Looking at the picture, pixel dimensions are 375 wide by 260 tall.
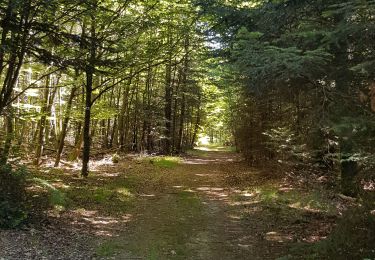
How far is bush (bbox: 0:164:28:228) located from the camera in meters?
7.77

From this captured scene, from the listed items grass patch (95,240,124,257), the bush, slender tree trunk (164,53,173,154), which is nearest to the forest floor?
grass patch (95,240,124,257)

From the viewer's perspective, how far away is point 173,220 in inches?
395

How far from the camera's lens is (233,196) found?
44.1 feet

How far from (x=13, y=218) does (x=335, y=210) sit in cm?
803

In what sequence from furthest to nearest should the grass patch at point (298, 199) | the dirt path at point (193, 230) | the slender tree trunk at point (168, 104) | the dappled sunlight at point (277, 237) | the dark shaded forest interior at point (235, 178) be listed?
the slender tree trunk at point (168, 104)
the grass patch at point (298, 199)
the dappled sunlight at point (277, 237)
the dirt path at point (193, 230)
the dark shaded forest interior at point (235, 178)

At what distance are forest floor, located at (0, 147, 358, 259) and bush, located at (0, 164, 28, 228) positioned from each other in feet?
1.00

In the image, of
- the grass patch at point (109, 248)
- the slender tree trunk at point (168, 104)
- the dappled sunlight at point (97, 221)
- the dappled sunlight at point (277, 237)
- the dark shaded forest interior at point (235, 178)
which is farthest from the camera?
the slender tree trunk at point (168, 104)

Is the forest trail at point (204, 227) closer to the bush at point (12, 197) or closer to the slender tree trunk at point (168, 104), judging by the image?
the bush at point (12, 197)

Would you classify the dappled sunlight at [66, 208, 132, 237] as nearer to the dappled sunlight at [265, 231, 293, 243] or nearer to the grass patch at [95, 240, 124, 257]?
the grass patch at [95, 240, 124, 257]

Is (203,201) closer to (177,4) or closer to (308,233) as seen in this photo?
(308,233)

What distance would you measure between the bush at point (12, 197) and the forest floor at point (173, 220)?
1.00 feet

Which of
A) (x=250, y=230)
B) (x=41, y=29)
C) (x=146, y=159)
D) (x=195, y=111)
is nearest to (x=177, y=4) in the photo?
(x=41, y=29)

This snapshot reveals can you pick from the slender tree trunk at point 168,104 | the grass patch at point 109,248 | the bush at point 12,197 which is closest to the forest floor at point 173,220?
the grass patch at point 109,248

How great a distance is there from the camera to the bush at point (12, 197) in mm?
7773
